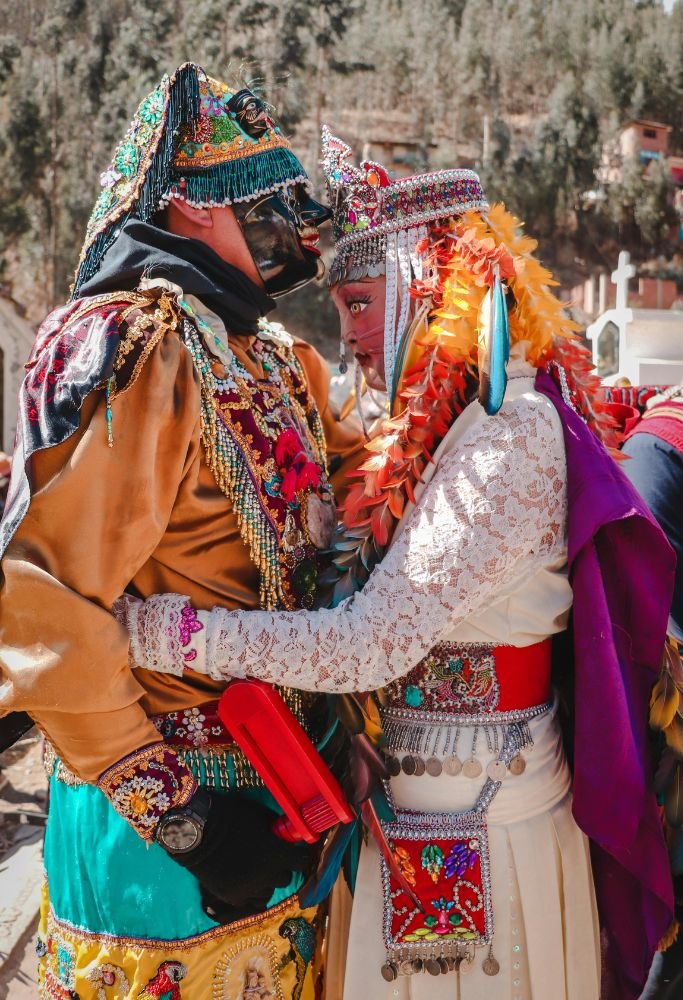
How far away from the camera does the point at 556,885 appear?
2.03 meters

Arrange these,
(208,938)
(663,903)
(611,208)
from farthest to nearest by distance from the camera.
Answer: (611,208) → (663,903) → (208,938)

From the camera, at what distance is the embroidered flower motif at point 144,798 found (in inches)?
70.5

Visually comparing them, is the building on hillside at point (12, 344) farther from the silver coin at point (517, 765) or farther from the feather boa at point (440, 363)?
the silver coin at point (517, 765)

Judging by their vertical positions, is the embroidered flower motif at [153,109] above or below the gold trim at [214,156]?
above

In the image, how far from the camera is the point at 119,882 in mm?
1874

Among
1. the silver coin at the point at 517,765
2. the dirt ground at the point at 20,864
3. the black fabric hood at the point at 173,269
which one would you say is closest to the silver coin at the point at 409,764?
the silver coin at the point at 517,765

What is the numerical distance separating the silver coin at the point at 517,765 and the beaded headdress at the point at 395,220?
0.86 metres

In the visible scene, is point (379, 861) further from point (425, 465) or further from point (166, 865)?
point (425, 465)

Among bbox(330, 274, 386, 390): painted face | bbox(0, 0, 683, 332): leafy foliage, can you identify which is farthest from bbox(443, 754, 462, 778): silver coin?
bbox(0, 0, 683, 332): leafy foliage

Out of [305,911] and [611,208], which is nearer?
[305,911]

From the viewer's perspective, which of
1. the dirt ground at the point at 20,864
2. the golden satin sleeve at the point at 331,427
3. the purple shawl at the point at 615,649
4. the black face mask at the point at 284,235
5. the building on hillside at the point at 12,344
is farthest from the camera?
the building on hillside at the point at 12,344

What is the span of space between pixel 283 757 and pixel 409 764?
0.31 meters

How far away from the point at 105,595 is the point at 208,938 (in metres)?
0.74

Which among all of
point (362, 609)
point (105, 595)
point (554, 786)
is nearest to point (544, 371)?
point (362, 609)
